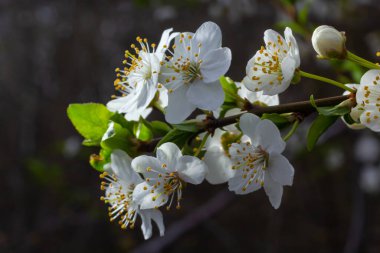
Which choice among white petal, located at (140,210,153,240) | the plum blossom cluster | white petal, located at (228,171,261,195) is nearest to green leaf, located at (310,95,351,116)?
the plum blossom cluster

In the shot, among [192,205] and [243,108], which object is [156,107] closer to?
[243,108]

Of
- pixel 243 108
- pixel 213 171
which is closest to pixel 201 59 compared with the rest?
pixel 243 108

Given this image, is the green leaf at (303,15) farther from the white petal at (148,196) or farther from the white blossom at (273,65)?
the white petal at (148,196)

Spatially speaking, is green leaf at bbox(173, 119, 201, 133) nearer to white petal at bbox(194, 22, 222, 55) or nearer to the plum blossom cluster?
the plum blossom cluster

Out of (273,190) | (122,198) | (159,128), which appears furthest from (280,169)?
(122,198)

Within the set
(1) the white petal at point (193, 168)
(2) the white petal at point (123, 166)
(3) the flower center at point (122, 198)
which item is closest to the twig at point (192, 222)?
(3) the flower center at point (122, 198)

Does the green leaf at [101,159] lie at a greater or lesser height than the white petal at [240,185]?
greater
